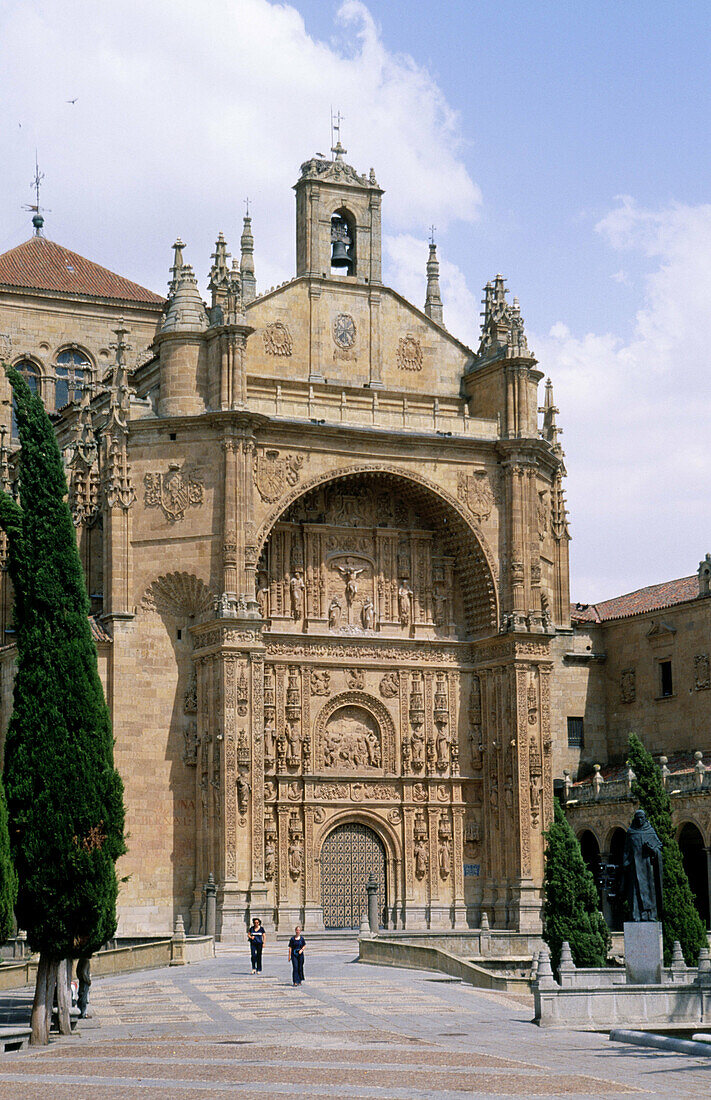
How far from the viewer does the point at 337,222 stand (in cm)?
5331

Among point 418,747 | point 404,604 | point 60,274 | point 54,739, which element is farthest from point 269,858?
point 60,274

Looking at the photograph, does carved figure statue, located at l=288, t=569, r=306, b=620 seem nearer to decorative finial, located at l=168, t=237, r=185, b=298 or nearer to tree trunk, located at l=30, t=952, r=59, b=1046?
decorative finial, located at l=168, t=237, r=185, b=298

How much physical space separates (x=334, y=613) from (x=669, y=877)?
14.1 meters

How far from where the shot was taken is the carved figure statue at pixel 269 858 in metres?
47.2

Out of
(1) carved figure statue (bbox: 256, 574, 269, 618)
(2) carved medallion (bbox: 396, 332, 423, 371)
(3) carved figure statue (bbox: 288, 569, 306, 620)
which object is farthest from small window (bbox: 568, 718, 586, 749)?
(2) carved medallion (bbox: 396, 332, 423, 371)

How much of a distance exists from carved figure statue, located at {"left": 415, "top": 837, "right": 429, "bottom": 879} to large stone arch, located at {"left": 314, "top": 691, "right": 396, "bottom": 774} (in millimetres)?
2291

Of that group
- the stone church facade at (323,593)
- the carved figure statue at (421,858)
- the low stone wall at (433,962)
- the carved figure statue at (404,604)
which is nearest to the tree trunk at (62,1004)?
the low stone wall at (433,962)

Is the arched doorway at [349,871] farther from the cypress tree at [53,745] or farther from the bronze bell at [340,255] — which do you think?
the cypress tree at [53,745]

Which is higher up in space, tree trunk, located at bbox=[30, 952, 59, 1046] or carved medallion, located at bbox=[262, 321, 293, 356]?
carved medallion, located at bbox=[262, 321, 293, 356]

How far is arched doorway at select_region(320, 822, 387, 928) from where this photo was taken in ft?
160

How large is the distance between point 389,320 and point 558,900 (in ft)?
65.9

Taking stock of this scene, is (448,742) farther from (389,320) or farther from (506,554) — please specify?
(389,320)

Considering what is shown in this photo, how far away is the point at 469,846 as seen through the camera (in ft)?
→ 165

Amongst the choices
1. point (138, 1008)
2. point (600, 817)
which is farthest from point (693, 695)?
point (138, 1008)
